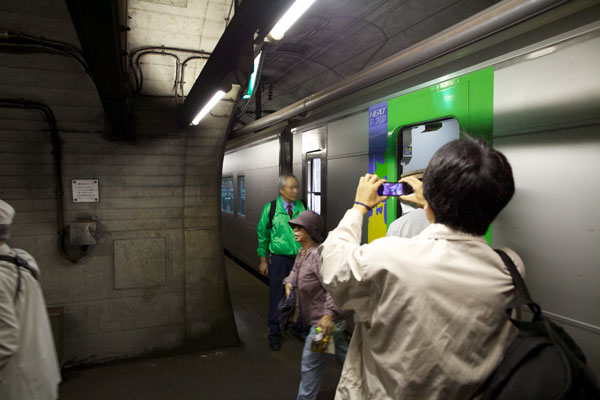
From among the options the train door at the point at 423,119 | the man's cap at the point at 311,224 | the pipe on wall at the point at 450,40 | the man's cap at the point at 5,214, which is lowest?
the man's cap at the point at 311,224

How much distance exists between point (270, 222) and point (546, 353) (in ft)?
11.9

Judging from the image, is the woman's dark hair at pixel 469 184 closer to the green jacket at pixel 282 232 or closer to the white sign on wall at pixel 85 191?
the green jacket at pixel 282 232

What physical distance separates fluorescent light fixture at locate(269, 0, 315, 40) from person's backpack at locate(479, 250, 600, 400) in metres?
1.50

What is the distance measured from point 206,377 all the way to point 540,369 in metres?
3.51

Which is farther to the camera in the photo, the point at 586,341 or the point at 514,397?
the point at 586,341

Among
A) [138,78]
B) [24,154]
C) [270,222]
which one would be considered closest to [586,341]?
[270,222]

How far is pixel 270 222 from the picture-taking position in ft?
14.5

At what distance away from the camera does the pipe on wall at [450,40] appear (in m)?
2.12

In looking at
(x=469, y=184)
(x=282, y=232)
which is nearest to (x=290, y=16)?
(x=469, y=184)

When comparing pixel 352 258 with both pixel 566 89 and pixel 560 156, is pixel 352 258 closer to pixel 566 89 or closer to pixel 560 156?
pixel 560 156

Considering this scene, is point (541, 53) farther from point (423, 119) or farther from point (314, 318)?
point (314, 318)

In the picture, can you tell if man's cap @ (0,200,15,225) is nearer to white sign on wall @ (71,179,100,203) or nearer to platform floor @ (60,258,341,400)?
white sign on wall @ (71,179,100,203)

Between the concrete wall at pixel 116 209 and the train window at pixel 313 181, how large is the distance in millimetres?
1199

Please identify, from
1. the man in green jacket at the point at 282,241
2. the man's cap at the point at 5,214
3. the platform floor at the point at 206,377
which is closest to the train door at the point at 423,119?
→ the man in green jacket at the point at 282,241
